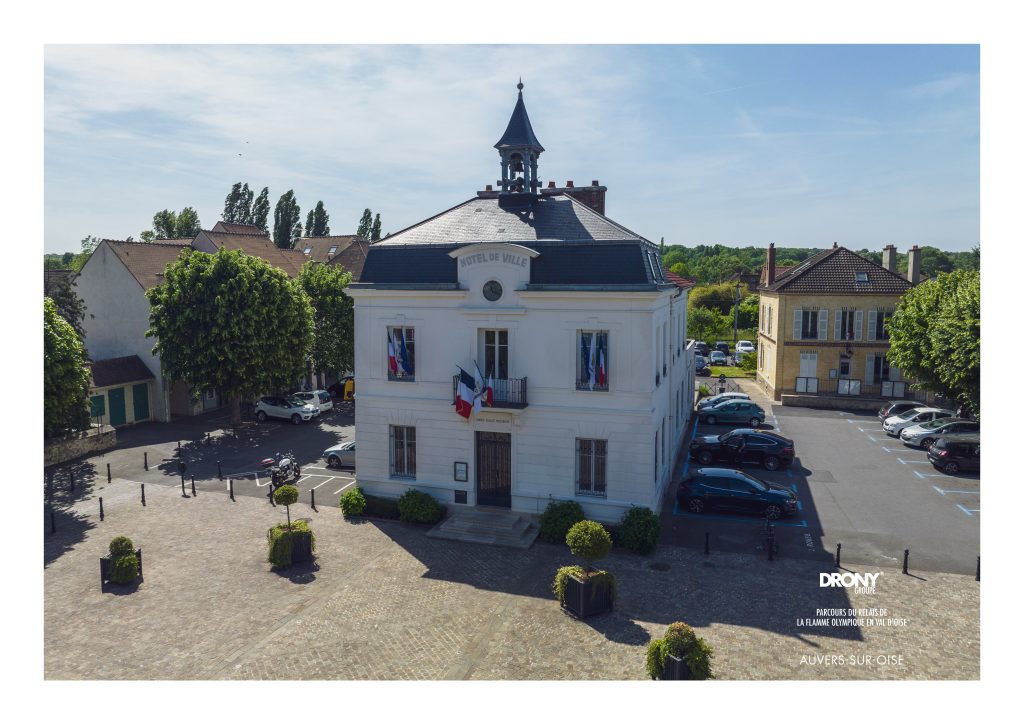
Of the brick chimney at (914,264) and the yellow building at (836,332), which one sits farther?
the brick chimney at (914,264)

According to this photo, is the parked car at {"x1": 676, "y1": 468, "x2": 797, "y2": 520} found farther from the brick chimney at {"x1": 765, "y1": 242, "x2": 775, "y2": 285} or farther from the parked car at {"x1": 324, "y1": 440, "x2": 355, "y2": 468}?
the brick chimney at {"x1": 765, "y1": 242, "x2": 775, "y2": 285}

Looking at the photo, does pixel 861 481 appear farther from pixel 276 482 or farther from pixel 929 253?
pixel 929 253

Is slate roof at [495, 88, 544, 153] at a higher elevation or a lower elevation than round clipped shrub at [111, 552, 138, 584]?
higher

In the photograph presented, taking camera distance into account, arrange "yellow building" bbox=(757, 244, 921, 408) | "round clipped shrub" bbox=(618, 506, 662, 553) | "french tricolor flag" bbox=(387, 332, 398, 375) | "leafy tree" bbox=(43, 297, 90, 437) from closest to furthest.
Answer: "round clipped shrub" bbox=(618, 506, 662, 553) < "french tricolor flag" bbox=(387, 332, 398, 375) < "leafy tree" bbox=(43, 297, 90, 437) < "yellow building" bbox=(757, 244, 921, 408)

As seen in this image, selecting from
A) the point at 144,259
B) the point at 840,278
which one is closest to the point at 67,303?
the point at 144,259

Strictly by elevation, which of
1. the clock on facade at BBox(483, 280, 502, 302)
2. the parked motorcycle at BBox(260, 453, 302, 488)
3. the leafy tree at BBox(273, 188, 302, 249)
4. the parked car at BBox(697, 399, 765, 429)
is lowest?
the parked motorcycle at BBox(260, 453, 302, 488)

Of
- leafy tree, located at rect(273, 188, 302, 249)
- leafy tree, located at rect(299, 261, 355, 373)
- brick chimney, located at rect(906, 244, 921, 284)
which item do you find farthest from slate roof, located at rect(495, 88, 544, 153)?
leafy tree, located at rect(273, 188, 302, 249)

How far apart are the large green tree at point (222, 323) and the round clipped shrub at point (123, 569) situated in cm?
1711

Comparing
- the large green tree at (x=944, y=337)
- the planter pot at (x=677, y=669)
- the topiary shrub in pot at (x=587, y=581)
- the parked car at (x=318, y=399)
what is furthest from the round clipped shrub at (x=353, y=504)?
the large green tree at (x=944, y=337)

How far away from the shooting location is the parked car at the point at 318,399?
4138 centimetres

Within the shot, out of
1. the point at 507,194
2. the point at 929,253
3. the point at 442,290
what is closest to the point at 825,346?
the point at 507,194

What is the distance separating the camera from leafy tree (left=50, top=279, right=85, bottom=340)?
40250 millimetres

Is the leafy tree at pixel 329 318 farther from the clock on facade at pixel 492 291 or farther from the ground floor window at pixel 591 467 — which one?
the ground floor window at pixel 591 467

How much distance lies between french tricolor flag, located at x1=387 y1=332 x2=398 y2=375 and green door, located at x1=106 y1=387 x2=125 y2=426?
76.2 feet
